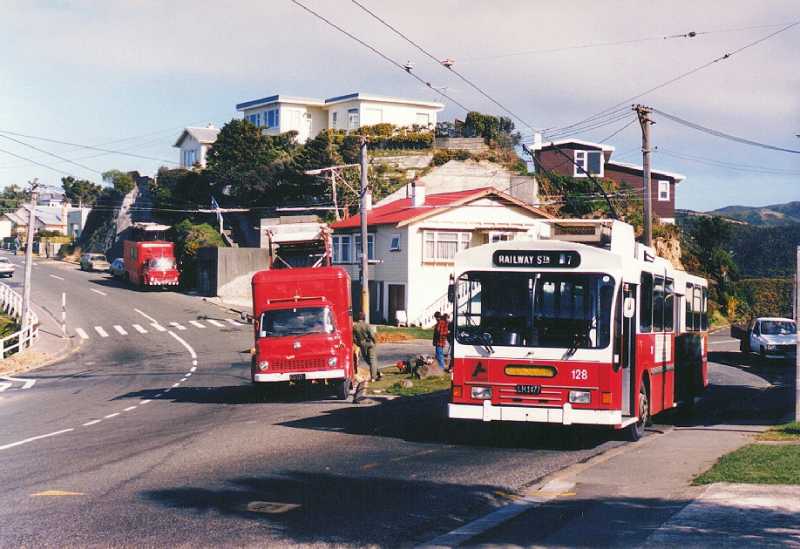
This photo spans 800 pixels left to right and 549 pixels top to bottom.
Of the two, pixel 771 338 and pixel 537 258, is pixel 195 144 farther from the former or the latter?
pixel 537 258

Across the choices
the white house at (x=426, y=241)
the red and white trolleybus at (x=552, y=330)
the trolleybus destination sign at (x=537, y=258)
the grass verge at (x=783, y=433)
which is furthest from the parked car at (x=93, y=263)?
the grass verge at (x=783, y=433)

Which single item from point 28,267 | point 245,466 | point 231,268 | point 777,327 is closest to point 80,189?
point 231,268

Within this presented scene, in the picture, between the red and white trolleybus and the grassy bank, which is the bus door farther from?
the grassy bank

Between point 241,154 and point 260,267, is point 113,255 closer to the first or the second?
point 241,154

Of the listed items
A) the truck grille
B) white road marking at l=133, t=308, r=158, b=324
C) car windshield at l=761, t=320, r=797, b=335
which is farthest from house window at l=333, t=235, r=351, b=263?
the truck grille

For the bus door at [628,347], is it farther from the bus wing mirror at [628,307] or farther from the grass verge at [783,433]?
the grass verge at [783,433]

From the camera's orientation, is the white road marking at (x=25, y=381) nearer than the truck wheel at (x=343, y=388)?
No

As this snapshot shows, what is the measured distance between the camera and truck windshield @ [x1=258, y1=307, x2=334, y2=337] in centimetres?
2183

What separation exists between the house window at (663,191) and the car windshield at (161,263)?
3685cm

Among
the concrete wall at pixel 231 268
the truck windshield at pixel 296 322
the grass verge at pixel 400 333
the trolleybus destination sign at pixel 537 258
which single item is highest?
the concrete wall at pixel 231 268

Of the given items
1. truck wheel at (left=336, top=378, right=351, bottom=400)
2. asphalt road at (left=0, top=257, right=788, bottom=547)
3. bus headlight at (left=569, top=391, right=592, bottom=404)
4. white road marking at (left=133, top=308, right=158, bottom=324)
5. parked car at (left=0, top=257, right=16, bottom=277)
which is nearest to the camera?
asphalt road at (left=0, top=257, right=788, bottom=547)

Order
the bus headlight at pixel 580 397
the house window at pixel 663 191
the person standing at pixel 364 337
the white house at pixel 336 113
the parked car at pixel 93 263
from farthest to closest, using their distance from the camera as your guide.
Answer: the white house at pixel 336 113
the parked car at pixel 93 263
the house window at pixel 663 191
the person standing at pixel 364 337
the bus headlight at pixel 580 397

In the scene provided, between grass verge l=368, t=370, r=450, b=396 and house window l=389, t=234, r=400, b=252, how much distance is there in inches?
1011

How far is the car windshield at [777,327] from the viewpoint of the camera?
124 ft
